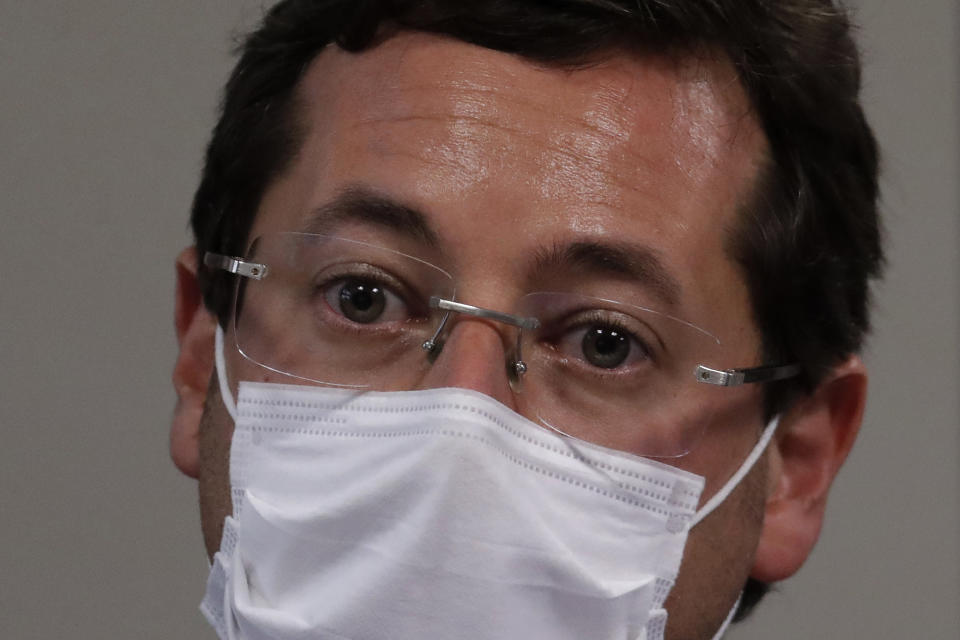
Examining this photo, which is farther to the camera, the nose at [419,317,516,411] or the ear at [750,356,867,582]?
the ear at [750,356,867,582]

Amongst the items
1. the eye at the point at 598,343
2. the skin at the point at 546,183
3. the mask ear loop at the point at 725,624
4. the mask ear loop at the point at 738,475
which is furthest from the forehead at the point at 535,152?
the mask ear loop at the point at 725,624

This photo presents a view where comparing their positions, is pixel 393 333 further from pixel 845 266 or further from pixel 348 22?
pixel 845 266

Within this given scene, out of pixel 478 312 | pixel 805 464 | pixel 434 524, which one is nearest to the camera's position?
pixel 434 524

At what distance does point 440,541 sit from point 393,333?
1.06 ft

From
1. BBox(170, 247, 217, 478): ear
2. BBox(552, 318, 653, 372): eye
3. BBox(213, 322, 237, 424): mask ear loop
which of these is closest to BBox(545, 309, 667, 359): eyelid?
BBox(552, 318, 653, 372): eye

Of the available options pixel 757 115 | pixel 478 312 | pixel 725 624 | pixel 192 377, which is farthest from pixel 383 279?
pixel 725 624

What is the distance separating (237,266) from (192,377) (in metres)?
0.31

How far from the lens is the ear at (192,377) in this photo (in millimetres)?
2320

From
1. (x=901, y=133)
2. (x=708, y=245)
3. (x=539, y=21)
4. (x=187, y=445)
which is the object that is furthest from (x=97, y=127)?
(x=901, y=133)

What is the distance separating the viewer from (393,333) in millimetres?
1993

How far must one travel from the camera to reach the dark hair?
6.85ft

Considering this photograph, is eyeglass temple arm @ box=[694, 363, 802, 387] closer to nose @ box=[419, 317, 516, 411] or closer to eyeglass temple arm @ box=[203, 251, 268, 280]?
nose @ box=[419, 317, 516, 411]

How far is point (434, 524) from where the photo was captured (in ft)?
5.92

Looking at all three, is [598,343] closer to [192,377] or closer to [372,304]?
[372,304]
